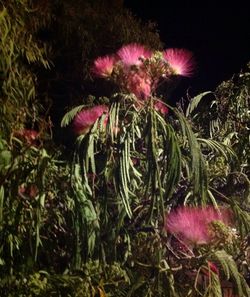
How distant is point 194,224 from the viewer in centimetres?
204

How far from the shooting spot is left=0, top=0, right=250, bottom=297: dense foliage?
2.05m

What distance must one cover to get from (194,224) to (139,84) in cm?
68

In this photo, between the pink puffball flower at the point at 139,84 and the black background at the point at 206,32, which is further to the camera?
the black background at the point at 206,32

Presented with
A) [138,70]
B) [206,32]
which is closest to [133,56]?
[138,70]

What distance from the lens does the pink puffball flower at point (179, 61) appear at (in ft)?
7.61

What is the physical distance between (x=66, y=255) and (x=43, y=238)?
17 cm

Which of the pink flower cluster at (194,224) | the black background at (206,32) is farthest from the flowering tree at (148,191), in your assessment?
the black background at (206,32)

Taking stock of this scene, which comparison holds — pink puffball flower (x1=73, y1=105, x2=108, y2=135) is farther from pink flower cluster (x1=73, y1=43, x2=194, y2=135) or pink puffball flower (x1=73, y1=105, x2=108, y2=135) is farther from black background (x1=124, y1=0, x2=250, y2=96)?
black background (x1=124, y1=0, x2=250, y2=96)

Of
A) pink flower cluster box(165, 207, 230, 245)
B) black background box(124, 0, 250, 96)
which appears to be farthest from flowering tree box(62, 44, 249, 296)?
black background box(124, 0, 250, 96)

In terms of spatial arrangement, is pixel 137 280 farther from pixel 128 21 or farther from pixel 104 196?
pixel 128 21

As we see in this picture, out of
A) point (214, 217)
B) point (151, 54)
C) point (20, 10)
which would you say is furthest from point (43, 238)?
point (20, 10)

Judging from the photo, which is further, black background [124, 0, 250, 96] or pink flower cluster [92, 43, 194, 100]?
black background [124, 0, 250, 96]

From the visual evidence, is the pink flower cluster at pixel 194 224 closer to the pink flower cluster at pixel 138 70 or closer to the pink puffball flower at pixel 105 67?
the pink flower cluster at pixel 138 70

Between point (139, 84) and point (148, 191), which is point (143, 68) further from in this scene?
point (148, 191)
